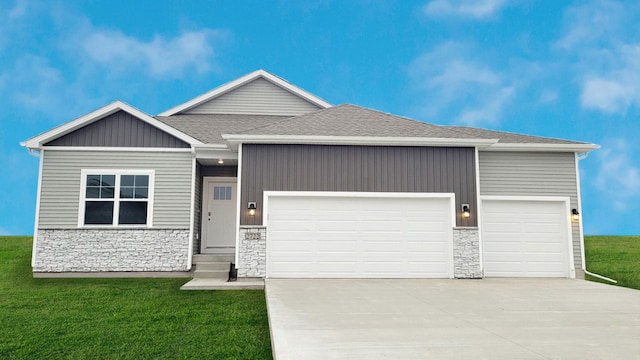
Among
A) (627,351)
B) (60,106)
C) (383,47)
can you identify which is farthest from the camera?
(383,47)

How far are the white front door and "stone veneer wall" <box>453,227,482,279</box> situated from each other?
5.81 metres

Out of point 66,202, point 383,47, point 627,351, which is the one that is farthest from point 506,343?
point 383,47

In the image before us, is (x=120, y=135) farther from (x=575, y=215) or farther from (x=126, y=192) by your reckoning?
(x=575, y=215)

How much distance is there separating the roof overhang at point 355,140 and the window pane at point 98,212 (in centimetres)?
350

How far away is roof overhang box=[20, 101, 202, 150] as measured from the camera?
32.7ft

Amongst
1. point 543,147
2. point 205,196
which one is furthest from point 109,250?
point 543,147

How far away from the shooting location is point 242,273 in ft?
29.2

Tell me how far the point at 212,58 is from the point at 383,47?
1239 centimetres

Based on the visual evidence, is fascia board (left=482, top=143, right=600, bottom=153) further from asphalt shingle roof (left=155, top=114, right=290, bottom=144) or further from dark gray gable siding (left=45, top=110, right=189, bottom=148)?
dark gray gable siding (left=45, top=110, right=189, bottom=148)

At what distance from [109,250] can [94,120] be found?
318 centimetres

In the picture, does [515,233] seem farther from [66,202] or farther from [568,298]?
[66,202]

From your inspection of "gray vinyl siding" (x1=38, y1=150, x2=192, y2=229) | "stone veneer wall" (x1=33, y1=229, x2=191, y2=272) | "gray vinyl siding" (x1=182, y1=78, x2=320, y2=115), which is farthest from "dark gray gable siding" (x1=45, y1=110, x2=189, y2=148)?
"gray vinyl siding" (x1=182, y1=78, x2=320, y2=115)

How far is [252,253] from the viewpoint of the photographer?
894cm

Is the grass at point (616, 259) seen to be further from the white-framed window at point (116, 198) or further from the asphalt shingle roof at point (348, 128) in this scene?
the white-framed window at point (116, 198)
